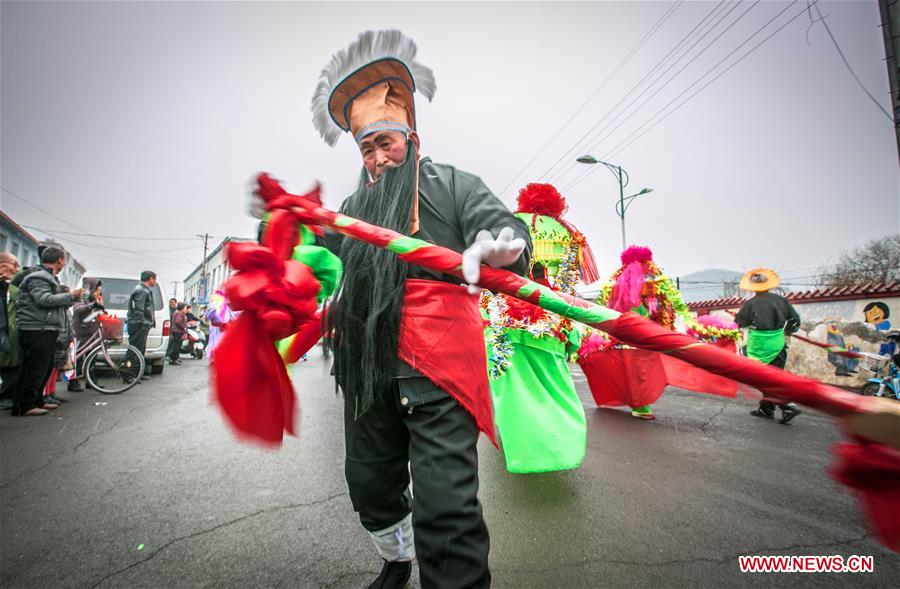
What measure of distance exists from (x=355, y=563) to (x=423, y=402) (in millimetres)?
1031

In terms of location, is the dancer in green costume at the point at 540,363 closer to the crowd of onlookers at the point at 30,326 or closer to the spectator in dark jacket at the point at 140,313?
the crowd of onlookers at the point at 30,326

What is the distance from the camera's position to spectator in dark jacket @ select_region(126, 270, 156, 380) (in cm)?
673

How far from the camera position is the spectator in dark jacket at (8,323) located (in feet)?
13.5

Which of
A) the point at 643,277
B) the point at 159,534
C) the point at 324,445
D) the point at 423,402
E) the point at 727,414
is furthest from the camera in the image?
the point at 727,414

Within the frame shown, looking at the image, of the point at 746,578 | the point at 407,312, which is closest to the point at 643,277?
the point at 746,578

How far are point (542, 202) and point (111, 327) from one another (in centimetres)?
656

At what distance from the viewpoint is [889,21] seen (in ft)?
9.05

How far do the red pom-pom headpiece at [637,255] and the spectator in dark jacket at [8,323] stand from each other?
21.4 ft

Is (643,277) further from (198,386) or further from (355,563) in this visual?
(198,386)

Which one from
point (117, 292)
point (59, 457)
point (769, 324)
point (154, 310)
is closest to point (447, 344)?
point (59, 457)

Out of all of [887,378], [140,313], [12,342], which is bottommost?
[887,378]

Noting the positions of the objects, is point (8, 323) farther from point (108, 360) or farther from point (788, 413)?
point (788, 413)

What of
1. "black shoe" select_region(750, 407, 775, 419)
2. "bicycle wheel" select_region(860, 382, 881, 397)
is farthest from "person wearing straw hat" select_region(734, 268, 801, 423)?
"bicycle wheel" select_region(860, 382, 881, 397)

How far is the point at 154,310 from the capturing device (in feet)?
23.3
